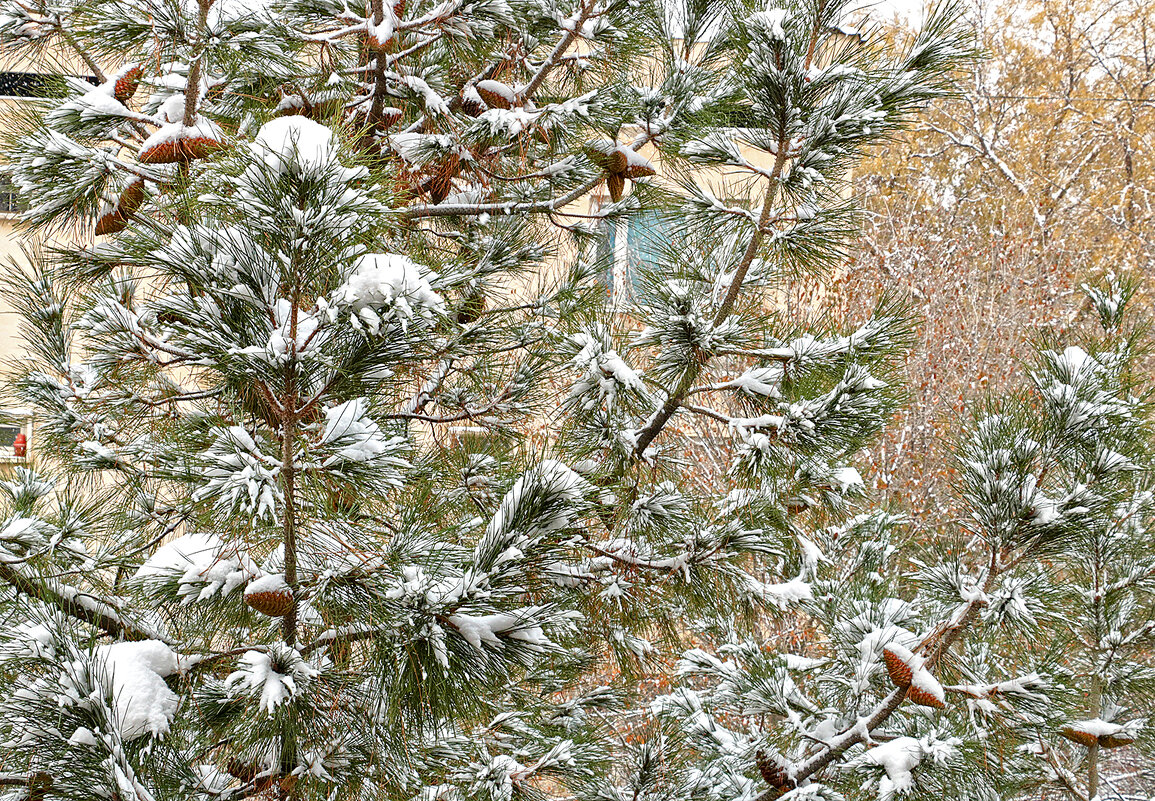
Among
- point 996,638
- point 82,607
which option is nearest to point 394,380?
point 82,607

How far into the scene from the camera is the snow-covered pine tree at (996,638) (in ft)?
4.62

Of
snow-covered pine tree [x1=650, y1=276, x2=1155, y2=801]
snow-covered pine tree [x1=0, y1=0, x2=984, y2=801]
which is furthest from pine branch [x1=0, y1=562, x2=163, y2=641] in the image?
snow-covered pine tree [x1=650, y1=276, x2=1155, y2=801]

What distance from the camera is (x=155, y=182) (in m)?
1.67

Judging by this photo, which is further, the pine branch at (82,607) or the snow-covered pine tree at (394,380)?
the pine branch at (82,607)

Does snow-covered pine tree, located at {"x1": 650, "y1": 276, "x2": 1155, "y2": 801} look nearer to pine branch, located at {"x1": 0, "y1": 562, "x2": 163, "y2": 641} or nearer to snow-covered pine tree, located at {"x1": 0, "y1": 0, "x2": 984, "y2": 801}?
snow-covered pine tree, located at {"x1": 0, "y1": 0, "x2": 984, "y2": 801}

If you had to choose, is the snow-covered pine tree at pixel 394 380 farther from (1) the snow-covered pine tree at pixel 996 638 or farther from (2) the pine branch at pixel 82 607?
(1) the snow-covered pine tree at pixel 996 638

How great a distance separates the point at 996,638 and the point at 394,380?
133cm

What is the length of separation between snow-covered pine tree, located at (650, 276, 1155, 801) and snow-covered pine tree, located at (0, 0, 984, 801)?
220 millimetres

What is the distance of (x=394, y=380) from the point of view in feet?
3.80

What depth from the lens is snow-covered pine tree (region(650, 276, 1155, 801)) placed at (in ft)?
4.62

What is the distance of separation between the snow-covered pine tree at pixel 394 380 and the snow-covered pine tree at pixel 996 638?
0.72 ft

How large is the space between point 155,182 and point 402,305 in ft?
3.41

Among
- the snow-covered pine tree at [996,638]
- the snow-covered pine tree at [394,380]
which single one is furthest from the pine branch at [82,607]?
the snow-covered pine tree at [996,638]

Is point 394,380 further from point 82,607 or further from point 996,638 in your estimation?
point 996,638
